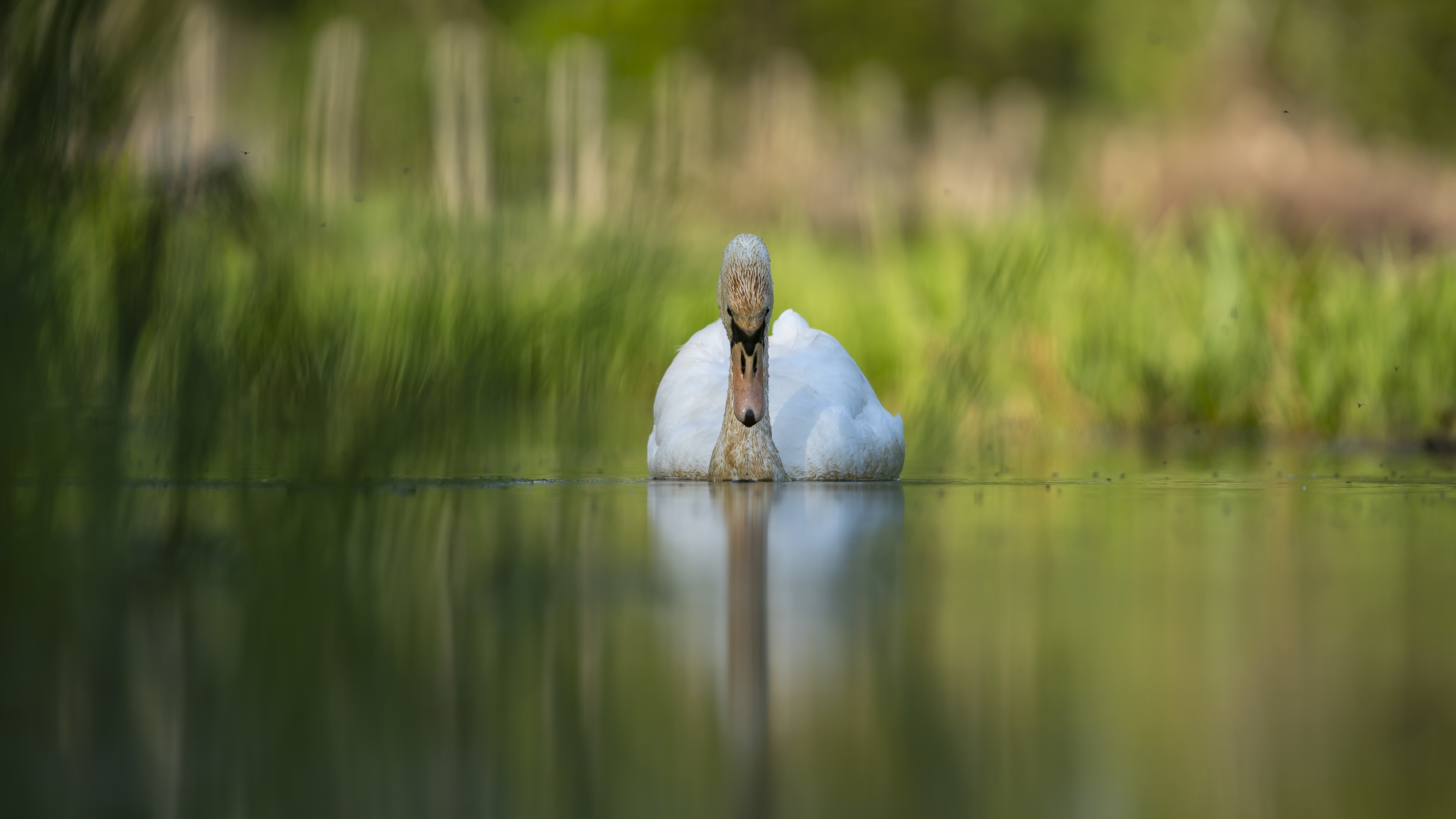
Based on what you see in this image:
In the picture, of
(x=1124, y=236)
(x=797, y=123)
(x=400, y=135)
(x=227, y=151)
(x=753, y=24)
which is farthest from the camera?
(x=753, y=24)

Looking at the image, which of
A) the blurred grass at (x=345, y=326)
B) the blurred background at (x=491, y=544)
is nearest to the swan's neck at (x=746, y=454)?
the blurred background at (x=491, y=544)

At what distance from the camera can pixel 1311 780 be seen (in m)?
2.33

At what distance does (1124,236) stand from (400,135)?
9.58 meters

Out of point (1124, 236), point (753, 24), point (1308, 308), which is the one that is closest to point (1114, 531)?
point (1308, 308)

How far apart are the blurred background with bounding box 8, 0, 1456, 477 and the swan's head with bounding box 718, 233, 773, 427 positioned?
36 centimetres

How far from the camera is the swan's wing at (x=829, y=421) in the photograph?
7.64m

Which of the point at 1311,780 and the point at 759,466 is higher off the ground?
the point at 759,466

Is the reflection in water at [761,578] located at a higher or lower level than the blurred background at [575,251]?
lower

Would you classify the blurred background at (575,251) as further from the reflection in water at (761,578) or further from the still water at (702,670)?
the reflection in water at (761,578)

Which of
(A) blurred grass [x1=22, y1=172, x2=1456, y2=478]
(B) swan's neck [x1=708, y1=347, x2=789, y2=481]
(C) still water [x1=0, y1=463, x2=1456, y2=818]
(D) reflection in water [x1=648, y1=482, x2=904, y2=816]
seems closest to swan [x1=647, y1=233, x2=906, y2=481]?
(B) swan's neck [x1=708, y1=347, x2=789, y2=481]

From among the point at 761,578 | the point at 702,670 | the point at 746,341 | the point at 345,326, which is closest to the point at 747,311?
the point at 746,341

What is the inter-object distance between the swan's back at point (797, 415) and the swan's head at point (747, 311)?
18cm

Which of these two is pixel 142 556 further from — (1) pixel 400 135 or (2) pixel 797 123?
(2) pixel 797 123

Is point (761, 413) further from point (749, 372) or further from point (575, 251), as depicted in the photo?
point (575, 251)
